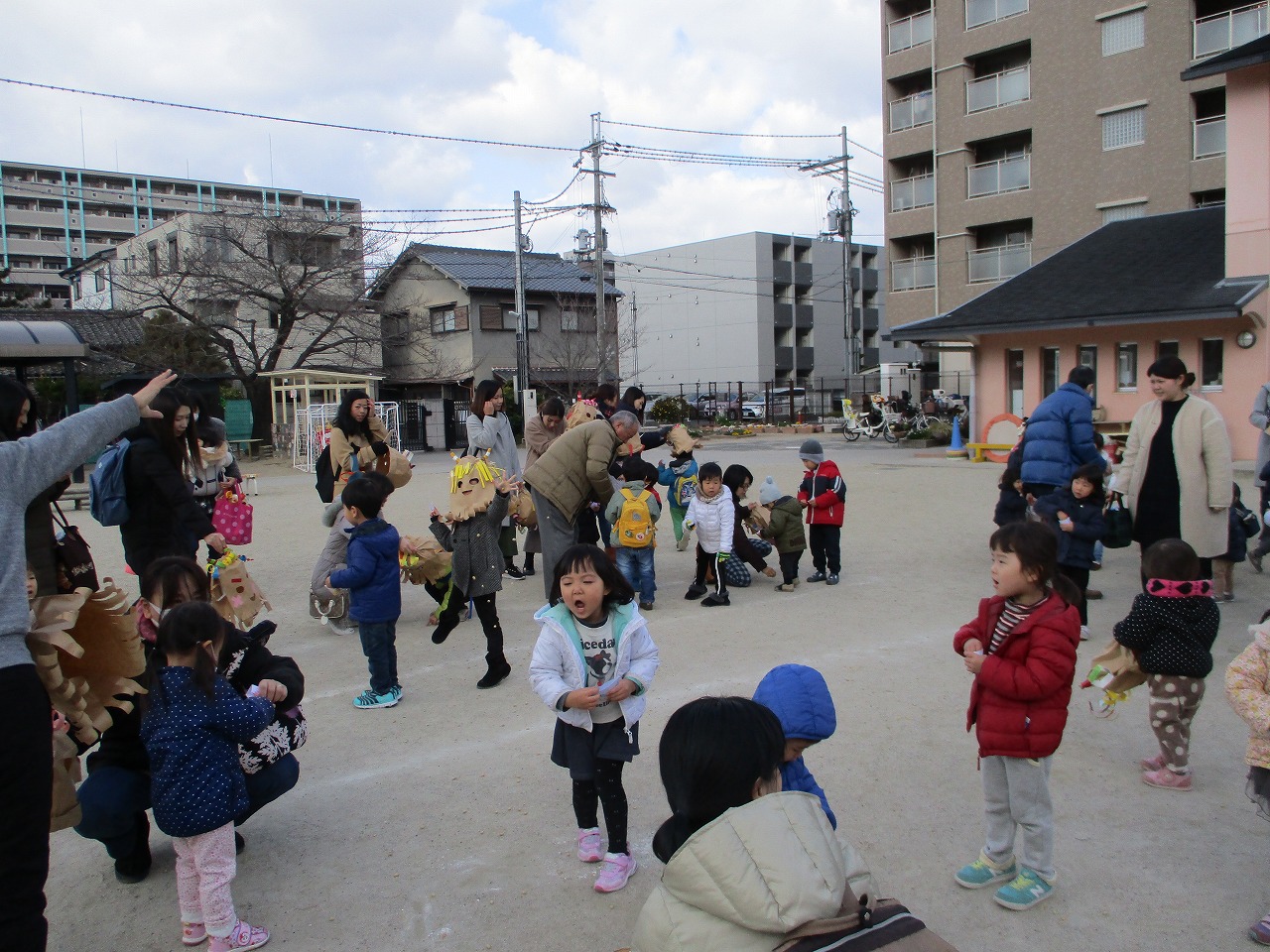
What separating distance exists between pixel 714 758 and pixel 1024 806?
1634 mm

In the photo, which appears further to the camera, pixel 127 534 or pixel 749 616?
pixel 749 616

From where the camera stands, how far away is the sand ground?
301cm

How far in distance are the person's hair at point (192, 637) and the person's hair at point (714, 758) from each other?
1662mm

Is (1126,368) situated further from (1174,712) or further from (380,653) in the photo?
(380,653)

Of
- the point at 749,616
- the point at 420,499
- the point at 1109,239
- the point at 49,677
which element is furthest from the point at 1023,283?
the point at 49,677

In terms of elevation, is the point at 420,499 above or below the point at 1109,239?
below

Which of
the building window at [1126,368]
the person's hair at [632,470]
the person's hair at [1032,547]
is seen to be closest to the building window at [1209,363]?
the building window at [1126,368]

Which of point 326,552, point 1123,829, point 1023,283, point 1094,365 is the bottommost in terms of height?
point 1123,829

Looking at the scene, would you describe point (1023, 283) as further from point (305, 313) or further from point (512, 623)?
point (305, 313)

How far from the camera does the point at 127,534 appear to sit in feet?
16.4

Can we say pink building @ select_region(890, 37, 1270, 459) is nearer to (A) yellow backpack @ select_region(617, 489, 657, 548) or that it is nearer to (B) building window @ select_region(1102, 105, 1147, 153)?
(B) building window @ select_region(1102, 105, 1147, 153)

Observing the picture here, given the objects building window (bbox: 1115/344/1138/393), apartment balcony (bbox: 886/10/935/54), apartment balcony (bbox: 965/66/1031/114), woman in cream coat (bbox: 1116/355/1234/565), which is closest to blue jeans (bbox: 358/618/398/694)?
woman in cream coat (bbox: 1116/355/1234/565)

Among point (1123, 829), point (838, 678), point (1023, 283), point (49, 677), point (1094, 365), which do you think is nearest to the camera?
point (49, 677)

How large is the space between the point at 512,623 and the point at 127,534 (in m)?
2.82
